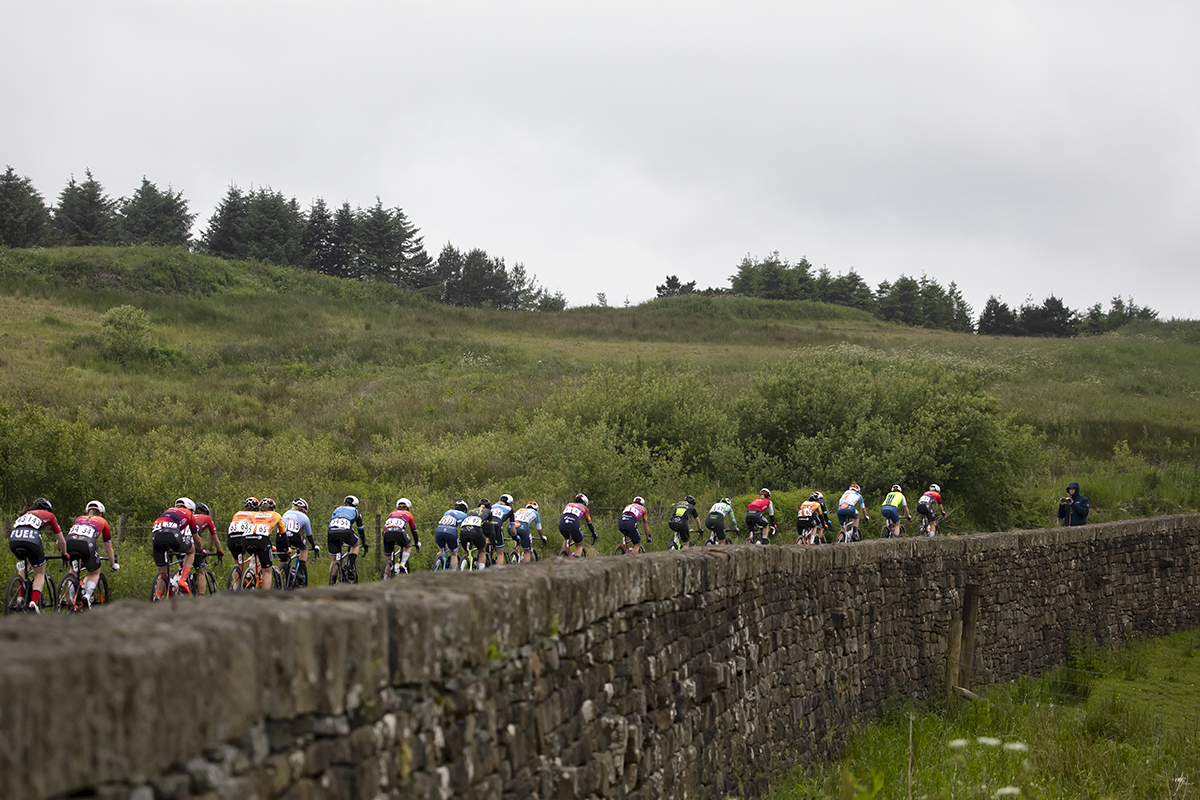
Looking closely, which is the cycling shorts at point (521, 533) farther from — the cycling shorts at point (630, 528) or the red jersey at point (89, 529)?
the red jersey at point (89, 529)

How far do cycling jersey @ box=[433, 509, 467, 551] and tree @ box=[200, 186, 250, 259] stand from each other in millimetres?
71937

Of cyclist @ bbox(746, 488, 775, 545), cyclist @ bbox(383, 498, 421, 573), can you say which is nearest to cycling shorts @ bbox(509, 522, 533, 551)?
cyclist @ bbox(383, 498, 421, 573)

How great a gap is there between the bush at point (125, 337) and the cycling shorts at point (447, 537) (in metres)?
32.9

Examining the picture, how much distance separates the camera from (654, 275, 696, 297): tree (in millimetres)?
113188

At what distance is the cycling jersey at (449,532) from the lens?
1789 cm

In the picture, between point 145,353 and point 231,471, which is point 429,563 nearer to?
point 231,471

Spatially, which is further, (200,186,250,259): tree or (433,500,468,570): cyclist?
(200,186,250,259): tree

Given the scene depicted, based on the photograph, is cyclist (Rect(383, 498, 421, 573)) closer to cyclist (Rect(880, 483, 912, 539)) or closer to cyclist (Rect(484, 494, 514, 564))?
cyclist (Rect(484, 494, 514, 564))

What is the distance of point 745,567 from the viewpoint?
851 centimetres

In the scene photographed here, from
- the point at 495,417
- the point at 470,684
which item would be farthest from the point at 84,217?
the point at 470,684

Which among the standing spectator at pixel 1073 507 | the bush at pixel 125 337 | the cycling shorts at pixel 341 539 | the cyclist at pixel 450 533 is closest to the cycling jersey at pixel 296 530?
the cycling shorts at pixel 341 539

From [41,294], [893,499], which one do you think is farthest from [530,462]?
[41,294]

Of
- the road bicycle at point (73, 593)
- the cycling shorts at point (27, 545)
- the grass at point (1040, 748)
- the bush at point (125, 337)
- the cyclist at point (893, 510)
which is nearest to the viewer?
the grass at point (1040, 748)

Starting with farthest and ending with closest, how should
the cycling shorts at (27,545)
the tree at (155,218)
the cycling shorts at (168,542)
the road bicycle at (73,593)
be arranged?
the tree at (155,218) < the cycling shorts at (168,542) < the road bicycle at (73,593) < the cycling shorts at (27,545)
